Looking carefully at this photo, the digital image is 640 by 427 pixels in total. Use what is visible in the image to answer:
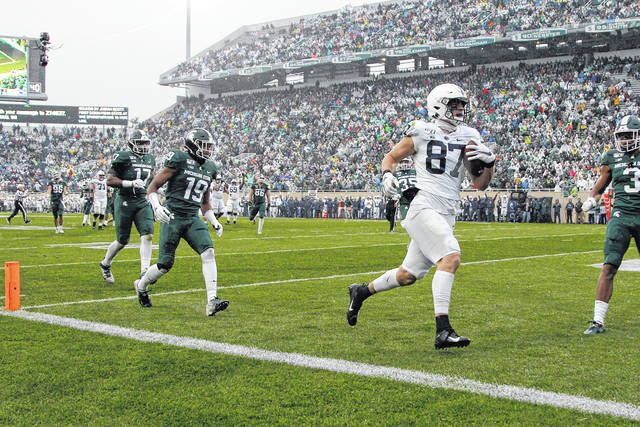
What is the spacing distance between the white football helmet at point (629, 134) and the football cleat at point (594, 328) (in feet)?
5.10

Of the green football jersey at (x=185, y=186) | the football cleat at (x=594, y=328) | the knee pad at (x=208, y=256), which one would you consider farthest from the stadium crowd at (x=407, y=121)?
the knee pad at (x=208, y=256)

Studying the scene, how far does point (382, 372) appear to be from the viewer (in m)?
4.64

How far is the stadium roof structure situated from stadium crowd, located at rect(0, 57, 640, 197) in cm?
111

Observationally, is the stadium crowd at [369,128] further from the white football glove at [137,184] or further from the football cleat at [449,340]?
the football cleat at [449,340]

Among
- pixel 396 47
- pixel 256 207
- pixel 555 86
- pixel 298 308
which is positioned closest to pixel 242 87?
pixel 396 47

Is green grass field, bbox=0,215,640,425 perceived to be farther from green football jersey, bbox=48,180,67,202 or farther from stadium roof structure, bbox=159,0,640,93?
stadium roof structure, bbox=159,0,640,93

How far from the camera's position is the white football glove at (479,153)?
564cm

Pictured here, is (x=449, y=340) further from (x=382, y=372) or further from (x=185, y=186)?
(x=185, y=186)

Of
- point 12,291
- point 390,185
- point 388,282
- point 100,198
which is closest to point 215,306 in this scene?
point 388,282

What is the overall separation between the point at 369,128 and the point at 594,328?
37.1 meters

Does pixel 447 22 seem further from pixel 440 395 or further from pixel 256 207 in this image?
pixel 440 395

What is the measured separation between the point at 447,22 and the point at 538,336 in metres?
40.1

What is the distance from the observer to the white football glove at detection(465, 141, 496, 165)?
Result: 222 inches

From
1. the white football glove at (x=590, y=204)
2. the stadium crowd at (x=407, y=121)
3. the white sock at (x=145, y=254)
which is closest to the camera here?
the white football glove at (x=590, y=204)
